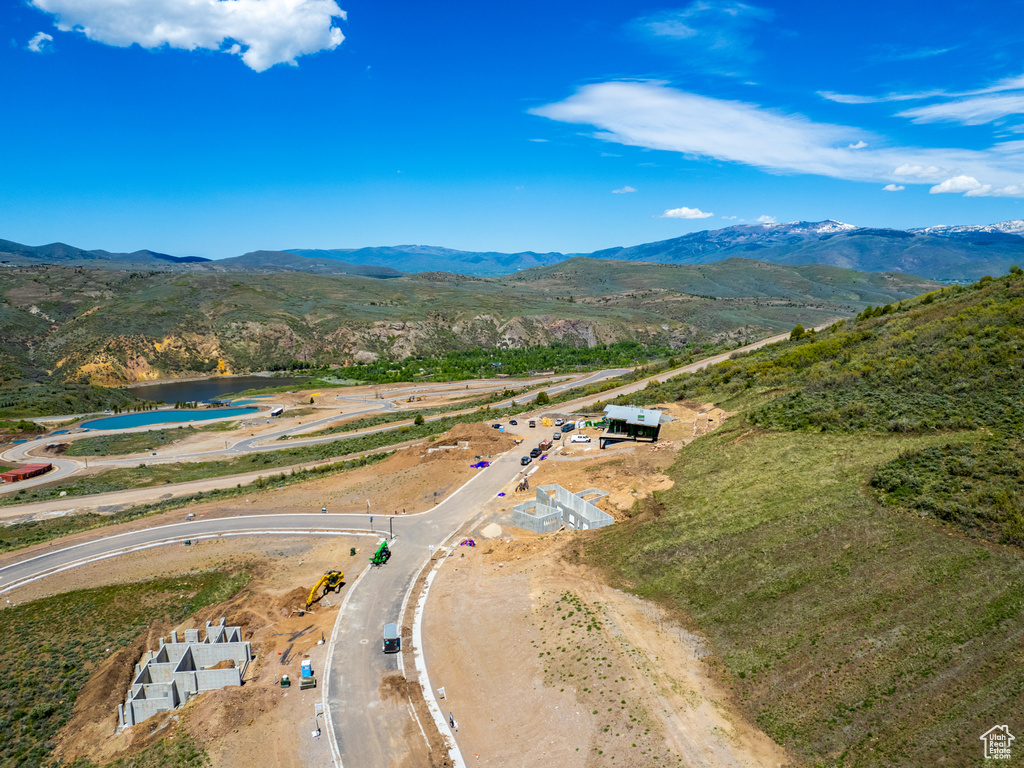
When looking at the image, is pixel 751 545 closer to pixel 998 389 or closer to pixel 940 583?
pixel 940 583

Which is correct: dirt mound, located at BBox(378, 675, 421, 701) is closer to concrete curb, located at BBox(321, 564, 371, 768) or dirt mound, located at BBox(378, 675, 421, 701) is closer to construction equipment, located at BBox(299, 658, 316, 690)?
concrete curb, located at BBox(321, 564, 371, 768)

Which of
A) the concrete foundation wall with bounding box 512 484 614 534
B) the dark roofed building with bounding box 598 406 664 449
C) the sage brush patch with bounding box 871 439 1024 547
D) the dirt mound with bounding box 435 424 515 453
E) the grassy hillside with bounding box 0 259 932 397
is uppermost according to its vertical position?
the grassy hillside with bounding box 0 259 932 397

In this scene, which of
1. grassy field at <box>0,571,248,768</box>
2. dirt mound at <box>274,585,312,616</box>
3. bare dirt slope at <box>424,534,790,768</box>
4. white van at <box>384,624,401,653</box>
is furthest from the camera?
dirt mound at <box>274,585,312,616</box>

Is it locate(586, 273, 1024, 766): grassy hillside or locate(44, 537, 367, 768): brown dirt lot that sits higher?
locate(586, 273, 1024, 766): grassy hillside

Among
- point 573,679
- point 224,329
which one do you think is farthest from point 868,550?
point 224,329

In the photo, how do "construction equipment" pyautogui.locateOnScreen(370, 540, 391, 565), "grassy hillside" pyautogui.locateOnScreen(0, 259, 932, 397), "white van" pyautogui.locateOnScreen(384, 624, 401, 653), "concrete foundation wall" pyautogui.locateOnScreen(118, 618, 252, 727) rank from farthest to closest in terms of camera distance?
"grassy hillside" pyautogui.locateOnScreen(0, 259, 932, 397), "construction equipment" pyautogui.locateOnScreen(370, 540, 391, 565), "white van" pyautogui.locateOnScreen(384, 624, 401, 653), "concrete foundation wall" pyautogui.locateOnScreen(118, 618, 252, 727)

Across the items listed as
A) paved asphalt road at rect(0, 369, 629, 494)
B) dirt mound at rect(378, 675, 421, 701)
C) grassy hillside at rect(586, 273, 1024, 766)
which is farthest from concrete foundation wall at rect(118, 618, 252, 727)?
paved asphalt road at rect(0, 369, 629, 494)

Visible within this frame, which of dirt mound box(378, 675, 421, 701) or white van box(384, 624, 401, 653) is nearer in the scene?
dirt mound box(378, 675, 421, 701)
